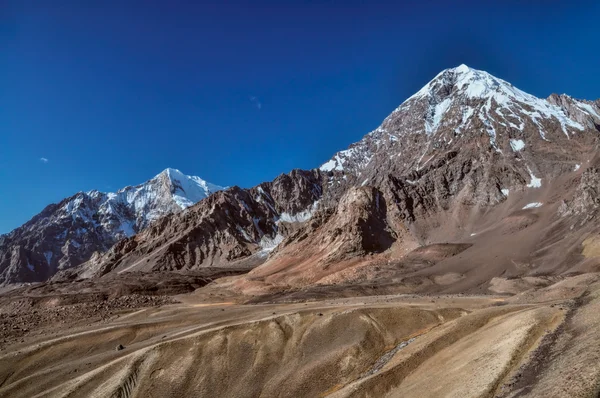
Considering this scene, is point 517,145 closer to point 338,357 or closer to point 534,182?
point 534,182

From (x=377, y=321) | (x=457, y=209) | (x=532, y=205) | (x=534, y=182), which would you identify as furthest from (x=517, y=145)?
(x=377, y=321)

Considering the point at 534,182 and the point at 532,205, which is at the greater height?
the point at 534,182

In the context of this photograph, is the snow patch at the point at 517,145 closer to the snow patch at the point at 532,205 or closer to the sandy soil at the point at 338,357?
the snow patch at the point at 532,205

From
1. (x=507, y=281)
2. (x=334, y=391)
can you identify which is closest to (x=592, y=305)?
(x=334, y=391)

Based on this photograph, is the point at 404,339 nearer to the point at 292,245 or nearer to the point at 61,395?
the point at 61,395

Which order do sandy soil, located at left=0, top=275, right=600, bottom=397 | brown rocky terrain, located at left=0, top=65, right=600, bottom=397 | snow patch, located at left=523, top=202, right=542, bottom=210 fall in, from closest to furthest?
sandy soil, located at left=0, top=275, right=600, bottom=397, brown rocky terrain, located at left=0, top=65, right=600, bottom=397, snow patch, located at left=523, top=202, right=542, bottom=210

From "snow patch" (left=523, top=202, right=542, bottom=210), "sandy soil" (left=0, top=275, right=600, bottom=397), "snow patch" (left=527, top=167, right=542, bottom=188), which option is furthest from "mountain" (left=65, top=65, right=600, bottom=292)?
"sandy soil" (left=0, top=275, right=600, bottom=397)

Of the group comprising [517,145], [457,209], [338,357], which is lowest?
[457,209]

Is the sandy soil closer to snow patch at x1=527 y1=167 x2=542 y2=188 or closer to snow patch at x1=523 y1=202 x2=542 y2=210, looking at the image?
snow patch at x1=523 y1=202 x2=542 y2=210

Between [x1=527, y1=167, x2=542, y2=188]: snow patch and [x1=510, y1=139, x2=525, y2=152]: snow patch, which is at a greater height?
[x1=510, y1=139, x2=525, y2=152]: snow patch

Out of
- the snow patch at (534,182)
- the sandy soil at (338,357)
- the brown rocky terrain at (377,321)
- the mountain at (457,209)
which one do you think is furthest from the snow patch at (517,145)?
the sandy soil at (338,357)

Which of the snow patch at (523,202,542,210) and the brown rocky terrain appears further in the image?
the snow patch at (523,202,542,210)
